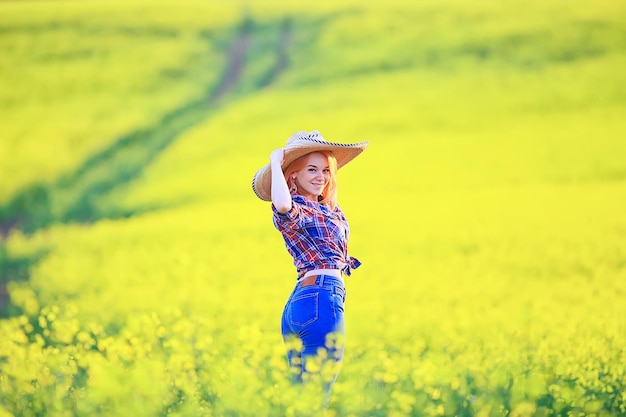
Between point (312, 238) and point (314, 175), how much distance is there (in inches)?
13.7

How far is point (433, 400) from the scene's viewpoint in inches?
231

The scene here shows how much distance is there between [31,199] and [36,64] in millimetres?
8443

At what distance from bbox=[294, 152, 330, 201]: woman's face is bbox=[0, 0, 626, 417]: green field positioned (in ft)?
2.76

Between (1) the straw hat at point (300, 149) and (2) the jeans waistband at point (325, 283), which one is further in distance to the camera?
(1) the straw hat at point (300, 149)

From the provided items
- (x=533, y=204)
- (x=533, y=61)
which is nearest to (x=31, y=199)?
(x=533, y=204)

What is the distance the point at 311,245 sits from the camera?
5.09 meters

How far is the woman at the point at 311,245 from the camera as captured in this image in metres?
4.85

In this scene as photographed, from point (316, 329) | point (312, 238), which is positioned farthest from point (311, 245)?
point (316, 329)

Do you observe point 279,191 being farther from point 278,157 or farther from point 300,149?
point 300,149

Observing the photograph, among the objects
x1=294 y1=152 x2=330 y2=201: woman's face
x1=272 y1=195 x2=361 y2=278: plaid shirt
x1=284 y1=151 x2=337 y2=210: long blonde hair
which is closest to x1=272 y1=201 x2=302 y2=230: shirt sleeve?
x1=272 y1=195 x2=361 y2=278: plaid shirt

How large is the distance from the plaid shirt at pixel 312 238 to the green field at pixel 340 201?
54cm

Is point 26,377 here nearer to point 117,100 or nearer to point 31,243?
point 31,243

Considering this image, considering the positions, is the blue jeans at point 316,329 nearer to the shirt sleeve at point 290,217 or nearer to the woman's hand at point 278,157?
the shirt sleeve at point 290,217

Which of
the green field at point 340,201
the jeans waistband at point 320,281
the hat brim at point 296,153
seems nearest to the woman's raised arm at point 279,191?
the hat brim at point 296,153
